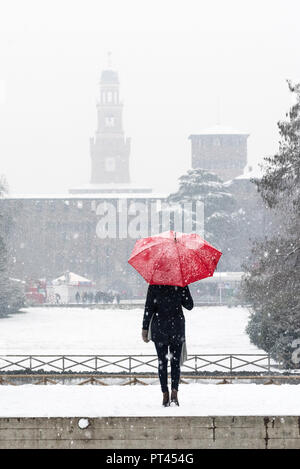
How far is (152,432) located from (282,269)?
13754mm

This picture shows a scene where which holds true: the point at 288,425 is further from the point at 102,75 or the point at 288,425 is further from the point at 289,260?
the point at 102,75

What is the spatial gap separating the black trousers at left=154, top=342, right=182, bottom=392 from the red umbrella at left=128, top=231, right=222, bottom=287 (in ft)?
1.32

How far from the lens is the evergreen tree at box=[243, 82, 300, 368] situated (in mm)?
17812

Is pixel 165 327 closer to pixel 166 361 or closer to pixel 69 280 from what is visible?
pixel 166 361

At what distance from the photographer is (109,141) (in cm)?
8175

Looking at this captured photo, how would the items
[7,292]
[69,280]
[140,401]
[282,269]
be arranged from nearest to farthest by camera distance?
[140,401] < [282,269] < [7,292] < [69,280]

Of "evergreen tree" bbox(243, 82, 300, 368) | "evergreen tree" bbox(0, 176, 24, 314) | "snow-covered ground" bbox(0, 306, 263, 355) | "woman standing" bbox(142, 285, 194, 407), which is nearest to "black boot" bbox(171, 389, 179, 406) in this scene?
"woman standing" bbox(142, 285, 194, 407)

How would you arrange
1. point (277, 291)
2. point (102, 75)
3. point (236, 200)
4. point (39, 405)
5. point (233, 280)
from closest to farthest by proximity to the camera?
point (39, 405) → point (277, 291) → point (233, 280) → point (236, 200) → point (102, 75)

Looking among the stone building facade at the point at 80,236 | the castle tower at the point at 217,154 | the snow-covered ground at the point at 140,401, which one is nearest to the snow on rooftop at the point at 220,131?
the castle tower at the point at 217,154

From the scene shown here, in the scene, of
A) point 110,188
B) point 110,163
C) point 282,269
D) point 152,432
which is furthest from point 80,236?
point 152,432

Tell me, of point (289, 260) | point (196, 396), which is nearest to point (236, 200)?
point (289, 260)

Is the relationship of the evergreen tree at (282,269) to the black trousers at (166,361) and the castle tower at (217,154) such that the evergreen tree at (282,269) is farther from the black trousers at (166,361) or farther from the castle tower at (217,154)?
the castle tower at (217,154)
